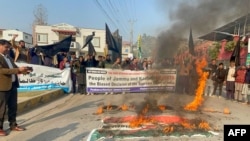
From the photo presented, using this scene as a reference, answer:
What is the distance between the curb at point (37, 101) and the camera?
27.9ft

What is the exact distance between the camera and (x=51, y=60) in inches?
593

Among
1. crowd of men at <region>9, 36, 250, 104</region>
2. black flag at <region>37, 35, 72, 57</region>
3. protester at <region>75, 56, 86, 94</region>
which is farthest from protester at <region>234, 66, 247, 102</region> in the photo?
black flag at <region>37, 35, 72, 57</region>

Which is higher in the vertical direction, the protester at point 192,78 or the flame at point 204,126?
the protester at point 192,78

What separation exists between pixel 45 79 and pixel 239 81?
27.7 ft

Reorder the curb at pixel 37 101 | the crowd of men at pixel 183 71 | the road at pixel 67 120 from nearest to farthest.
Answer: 1. the road at pixel 67 120
2. the curb at pixel 37 101
3. the crowd of men at pixel 183 71

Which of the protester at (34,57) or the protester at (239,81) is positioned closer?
the protester at (239,81)

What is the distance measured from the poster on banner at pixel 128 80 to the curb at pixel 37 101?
177 cm

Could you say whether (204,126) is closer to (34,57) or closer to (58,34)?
(34,57)

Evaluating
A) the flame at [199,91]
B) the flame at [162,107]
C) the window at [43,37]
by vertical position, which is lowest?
the flame at [162,107]

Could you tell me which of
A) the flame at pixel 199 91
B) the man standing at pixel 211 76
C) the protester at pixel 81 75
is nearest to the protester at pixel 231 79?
the man standing at pixel 211 76

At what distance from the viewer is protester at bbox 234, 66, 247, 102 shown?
468 inches

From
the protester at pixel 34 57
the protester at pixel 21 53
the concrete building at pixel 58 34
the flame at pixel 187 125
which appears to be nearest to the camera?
the flame at pixel 187 125

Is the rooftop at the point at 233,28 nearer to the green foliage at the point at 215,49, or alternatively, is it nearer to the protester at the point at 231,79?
the green foliage at the point at 215,49

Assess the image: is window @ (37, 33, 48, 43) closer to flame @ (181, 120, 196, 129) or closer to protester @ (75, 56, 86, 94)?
protester @ (75, 56, 86, 94)
